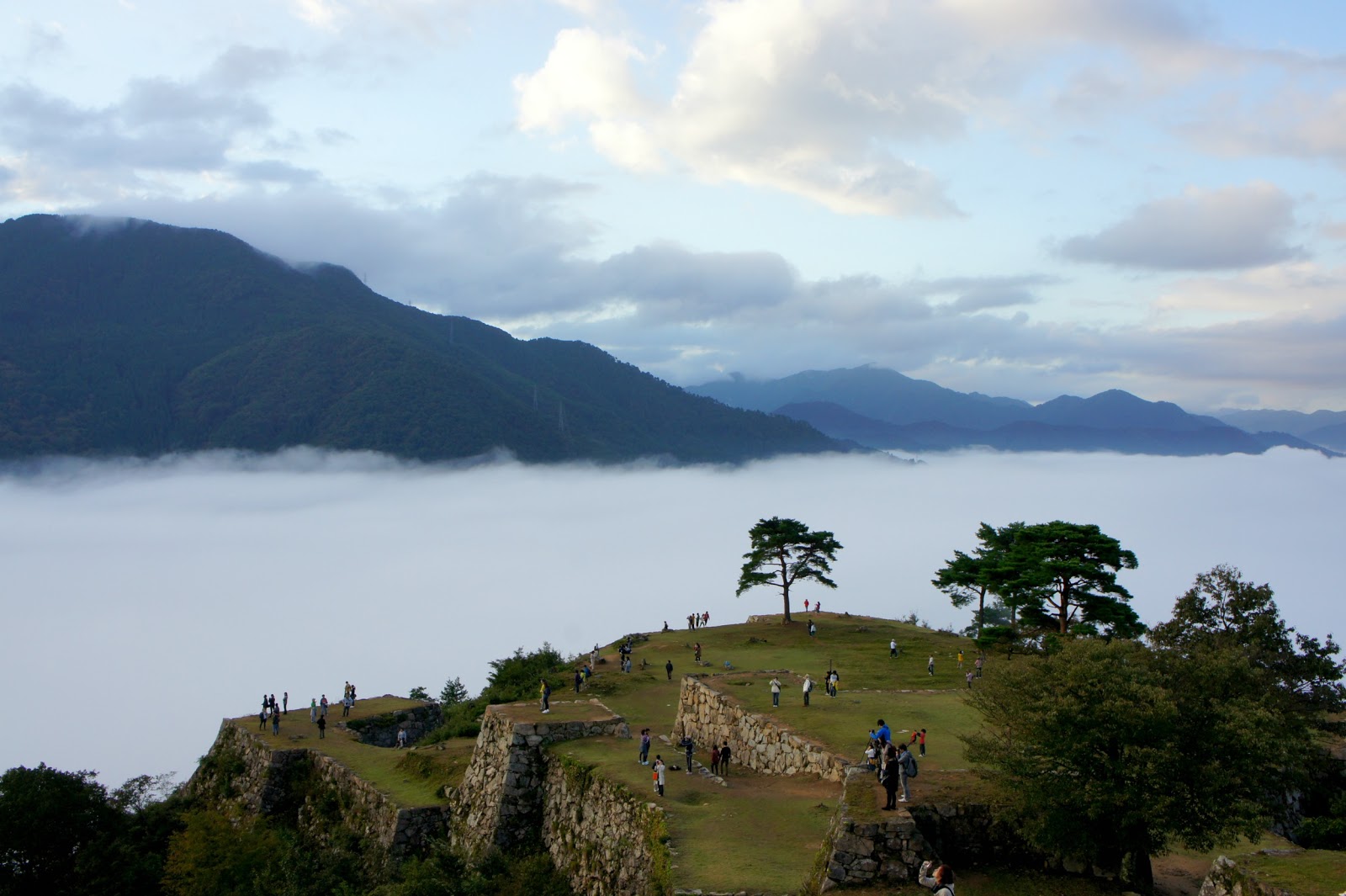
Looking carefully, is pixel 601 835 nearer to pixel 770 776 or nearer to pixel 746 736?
pixel 770 776

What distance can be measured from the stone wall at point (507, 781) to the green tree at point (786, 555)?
3185 centimetres

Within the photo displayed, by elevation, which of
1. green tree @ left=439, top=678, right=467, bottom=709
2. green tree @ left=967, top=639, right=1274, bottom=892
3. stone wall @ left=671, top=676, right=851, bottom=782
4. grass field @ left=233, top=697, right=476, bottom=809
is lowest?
green tree @ left=439, top=678, right=467, bottom=709

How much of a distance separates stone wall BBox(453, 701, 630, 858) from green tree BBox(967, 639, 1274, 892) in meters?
14.0

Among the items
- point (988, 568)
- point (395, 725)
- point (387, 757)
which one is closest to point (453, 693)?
point (395, 725)

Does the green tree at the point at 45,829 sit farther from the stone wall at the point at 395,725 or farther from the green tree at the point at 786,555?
the green tree at the point at 786,555

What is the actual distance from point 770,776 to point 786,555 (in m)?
34.9

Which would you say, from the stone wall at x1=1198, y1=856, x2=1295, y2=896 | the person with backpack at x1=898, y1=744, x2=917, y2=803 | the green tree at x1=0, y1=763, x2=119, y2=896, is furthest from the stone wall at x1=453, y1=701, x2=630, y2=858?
the stone wall at x1=1198, y1=856, x2=1295, y2=896

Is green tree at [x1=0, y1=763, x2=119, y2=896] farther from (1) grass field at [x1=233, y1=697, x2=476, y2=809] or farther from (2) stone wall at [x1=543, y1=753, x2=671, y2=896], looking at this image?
(2) stone wall at [x1=543, y1=753, x2=671, y2=896]

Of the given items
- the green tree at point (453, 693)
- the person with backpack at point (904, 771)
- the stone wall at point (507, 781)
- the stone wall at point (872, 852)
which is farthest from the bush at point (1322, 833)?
the green tree at point (453, 693)

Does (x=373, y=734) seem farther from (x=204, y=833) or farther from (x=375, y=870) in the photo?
(x=375, y=870)

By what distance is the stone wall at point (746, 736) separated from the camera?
981 inches

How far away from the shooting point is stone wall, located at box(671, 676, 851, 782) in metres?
24.9

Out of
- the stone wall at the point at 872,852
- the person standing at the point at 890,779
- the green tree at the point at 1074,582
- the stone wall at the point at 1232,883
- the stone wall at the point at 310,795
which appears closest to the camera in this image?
the stone wall at the point at 1232,883

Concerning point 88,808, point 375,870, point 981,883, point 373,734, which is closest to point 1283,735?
point 981,883
